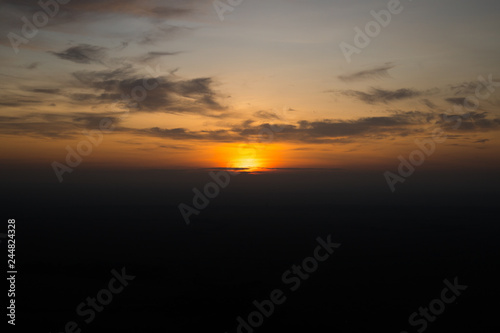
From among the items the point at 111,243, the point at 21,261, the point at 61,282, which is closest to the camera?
the point at 61,282

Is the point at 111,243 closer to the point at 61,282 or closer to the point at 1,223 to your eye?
the point at 61,282

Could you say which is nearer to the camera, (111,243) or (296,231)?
(111,243)

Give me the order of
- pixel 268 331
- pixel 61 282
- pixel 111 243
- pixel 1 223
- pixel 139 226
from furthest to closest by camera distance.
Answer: pixel 139 226
pixel 1 223
pixel 111 243
pixel 61 282
pixel 268 331

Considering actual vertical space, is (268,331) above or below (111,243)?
below

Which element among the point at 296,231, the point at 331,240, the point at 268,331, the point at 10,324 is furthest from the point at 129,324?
the point at 296,231

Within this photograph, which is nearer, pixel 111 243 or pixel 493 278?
pixel 493 278

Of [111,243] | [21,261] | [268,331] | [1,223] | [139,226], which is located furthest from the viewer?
[139,226]

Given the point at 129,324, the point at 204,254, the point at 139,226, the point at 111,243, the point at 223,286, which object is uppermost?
the point at 139,226

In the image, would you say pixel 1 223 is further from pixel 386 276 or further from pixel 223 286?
pixel 386 276

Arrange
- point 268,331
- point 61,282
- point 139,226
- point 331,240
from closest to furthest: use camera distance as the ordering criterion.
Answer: point 268,331
point 61,282
point 331,240
point 139,226

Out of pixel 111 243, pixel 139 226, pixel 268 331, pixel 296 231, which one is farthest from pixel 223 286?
pixel 139 226
